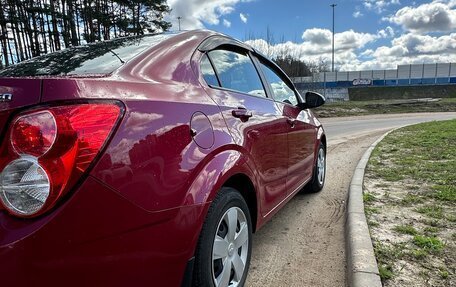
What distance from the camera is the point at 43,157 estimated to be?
1.50m

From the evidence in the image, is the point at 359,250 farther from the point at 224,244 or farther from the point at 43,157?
the point at 43,157

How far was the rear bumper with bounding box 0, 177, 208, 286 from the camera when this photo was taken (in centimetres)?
139

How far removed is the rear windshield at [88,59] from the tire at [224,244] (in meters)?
0.95

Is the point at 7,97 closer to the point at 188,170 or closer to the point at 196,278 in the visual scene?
the point at 188,170

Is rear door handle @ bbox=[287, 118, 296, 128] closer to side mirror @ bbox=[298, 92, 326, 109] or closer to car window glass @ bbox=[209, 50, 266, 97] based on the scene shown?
car window glass @ bbox=[209, 50, 266, 97]

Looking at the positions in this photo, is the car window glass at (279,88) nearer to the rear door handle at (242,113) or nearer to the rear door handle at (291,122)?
Result: the rear door handle at (291,122)

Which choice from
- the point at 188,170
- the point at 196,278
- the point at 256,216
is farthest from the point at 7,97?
the point at 256,216

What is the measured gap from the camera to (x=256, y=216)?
9.55ft

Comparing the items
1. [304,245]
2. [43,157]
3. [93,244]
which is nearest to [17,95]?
[43,157]

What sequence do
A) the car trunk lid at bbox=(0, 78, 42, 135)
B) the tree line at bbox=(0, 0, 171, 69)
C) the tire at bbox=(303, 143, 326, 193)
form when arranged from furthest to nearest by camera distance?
the tree line at bbox=(0, 0, 171, 69) → the tire at bbox=(303, 143, 326, 193) → the car trunk lid at bbox=(0, 78, 42, 135)

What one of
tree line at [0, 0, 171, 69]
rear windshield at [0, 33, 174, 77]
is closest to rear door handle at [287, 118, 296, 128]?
rear windshield at [0, 33, 174, 77]

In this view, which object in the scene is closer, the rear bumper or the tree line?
the rear bumper

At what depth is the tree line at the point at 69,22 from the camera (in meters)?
28.6

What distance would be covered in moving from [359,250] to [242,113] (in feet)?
4.92
